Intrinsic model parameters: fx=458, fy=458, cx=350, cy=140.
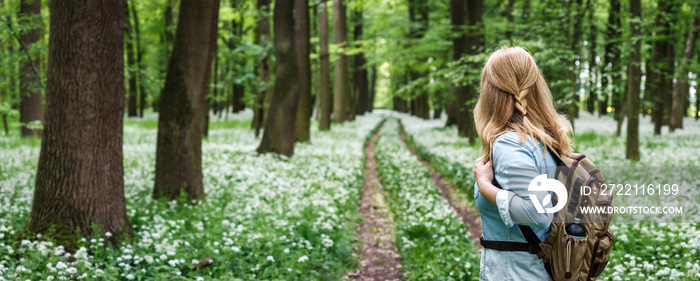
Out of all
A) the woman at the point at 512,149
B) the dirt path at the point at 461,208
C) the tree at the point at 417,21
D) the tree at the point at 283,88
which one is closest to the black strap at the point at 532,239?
the woman at the point at 512,149

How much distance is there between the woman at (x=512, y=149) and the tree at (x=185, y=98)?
6.30 meters

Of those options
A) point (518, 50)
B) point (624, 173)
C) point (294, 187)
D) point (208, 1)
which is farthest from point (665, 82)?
point (518, 50)

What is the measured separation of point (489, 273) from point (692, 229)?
463cm

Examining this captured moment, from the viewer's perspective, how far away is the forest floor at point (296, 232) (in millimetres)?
4535

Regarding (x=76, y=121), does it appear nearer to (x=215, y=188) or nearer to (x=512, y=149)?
(x=215, y=188)

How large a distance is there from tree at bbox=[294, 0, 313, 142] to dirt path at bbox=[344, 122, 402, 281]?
5.55 m

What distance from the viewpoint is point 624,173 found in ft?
32.9

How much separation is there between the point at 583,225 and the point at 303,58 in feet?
47.9

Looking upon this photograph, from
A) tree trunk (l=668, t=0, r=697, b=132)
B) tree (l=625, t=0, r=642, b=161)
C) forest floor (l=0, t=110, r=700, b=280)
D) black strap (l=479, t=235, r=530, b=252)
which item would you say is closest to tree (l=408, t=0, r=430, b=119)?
tree trunk (l=668, t=0, r=697, b=132)

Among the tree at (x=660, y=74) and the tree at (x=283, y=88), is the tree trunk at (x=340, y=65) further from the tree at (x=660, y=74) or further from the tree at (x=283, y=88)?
the tree at (x=660, y=74)

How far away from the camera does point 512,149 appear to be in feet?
6.47

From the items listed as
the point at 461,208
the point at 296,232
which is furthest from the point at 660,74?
the point at 296,232

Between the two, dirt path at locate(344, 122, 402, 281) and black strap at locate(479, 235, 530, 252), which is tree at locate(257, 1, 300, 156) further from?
black strap at locate(479, 235, 530, 252)

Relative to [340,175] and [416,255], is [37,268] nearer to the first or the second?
[416,255]
